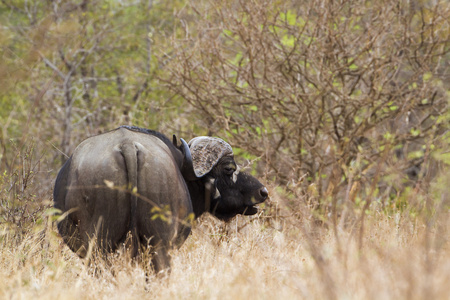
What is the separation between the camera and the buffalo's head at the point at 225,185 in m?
6.29

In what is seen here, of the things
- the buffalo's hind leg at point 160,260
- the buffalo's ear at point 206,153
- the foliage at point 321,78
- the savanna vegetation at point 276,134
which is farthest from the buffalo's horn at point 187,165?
the foliage at point 321,78

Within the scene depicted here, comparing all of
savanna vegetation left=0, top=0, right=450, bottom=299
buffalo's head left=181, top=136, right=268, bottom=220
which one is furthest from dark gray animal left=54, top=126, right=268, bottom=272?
buffalo's head left=181, top=136, right=268, bottom=220

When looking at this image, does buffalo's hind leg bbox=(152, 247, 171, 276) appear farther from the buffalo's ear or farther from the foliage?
the foliage

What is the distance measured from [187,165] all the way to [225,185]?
790 millimetres

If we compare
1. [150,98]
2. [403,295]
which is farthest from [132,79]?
[403,295]

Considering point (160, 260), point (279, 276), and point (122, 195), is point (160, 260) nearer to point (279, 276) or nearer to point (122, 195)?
point (122, 195)

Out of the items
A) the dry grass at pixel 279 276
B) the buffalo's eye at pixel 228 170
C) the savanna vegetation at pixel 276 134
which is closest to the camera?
the dry grass at pixel 279 276

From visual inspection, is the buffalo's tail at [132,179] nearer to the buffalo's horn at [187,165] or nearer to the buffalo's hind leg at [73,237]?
the buffalo's hind leg at [73,237]

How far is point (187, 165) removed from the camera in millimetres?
5953

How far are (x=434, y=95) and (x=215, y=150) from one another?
5.18 meters

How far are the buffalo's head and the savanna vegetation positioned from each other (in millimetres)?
292

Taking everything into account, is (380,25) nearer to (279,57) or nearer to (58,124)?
(279,57)

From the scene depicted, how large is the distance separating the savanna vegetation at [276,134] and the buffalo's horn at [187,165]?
71 centimetres

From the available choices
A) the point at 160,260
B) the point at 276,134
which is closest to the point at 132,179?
the point at 160,260
